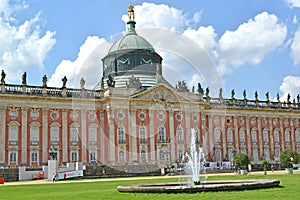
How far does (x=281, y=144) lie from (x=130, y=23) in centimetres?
3386

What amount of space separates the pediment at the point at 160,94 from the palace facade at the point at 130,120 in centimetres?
15

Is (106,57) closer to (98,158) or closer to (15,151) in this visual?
(98,158)

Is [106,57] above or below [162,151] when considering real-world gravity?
above

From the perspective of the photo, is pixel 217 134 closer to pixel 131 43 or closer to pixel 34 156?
pixel 131 43

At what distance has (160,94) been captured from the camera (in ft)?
206

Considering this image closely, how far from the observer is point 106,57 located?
232 feet

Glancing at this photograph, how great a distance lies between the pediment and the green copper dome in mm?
9969

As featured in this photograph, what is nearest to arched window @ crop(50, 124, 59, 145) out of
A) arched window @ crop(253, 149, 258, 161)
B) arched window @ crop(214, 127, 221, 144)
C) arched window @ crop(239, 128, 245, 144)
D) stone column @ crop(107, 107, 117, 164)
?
stone column @ crop(107, 107, 117, 164)

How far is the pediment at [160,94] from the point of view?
2425 inches

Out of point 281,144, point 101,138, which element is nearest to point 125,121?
point 101,138

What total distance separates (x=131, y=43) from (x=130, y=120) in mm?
15106

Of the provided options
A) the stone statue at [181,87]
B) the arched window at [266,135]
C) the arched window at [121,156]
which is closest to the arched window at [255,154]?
the arched window at [266,135]

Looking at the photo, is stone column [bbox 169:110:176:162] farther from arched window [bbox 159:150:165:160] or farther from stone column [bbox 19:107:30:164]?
stone column [bbox 19:107:30:164]

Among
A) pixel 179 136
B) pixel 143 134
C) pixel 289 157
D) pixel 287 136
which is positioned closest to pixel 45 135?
pixel 143 134
